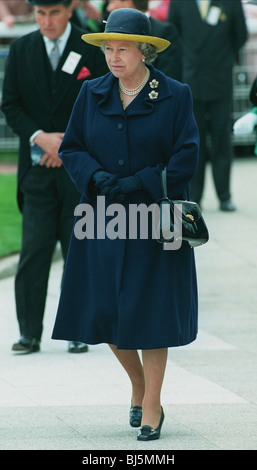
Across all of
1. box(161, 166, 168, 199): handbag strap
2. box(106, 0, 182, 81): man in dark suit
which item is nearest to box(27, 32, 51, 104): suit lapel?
box(106, 0, 182, 81): man in dark suit

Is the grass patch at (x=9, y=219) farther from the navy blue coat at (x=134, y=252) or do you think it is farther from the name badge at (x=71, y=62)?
the navy blue coat at (x=134, y=252)

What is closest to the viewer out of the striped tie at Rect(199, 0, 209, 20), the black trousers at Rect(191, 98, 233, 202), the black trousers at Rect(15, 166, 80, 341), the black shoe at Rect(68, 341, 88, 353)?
the black trousers at Rect(15, 166, 80, 341)

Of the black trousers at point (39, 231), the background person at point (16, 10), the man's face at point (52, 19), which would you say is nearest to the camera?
the man's face at point (52, 19)

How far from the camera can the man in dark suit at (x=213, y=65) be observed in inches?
442

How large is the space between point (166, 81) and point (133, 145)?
0.32 meters

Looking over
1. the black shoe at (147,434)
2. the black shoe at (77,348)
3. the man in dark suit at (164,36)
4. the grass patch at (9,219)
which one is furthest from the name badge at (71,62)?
the grass patch at (9,219)

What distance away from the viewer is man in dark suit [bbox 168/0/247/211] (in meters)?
11.2

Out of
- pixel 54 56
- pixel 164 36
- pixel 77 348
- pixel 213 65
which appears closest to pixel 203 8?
pixel 213 65

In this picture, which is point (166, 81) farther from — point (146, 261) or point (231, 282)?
point (231, 282)

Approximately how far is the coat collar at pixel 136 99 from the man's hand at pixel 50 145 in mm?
1587

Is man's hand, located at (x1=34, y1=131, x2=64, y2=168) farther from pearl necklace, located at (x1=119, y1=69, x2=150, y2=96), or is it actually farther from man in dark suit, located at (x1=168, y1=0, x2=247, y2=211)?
man in dark suit, located at (x1=168, y1=0, x2=247, y2=211)

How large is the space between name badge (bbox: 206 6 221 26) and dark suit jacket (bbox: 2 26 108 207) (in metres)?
4.74
